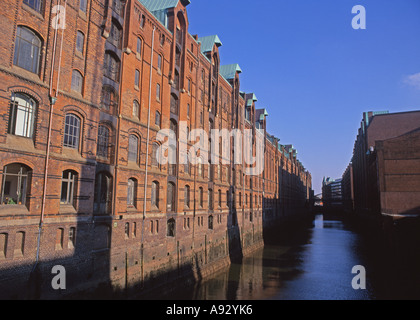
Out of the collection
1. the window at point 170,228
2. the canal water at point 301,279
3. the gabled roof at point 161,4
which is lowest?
the canal water at point 301,279

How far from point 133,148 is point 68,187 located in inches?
200

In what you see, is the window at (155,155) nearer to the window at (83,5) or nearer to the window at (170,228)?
the window at (170,228)

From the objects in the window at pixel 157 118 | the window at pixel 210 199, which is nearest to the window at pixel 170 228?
the window at pixel 157 118

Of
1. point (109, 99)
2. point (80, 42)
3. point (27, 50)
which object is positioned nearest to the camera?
point (27, 50)

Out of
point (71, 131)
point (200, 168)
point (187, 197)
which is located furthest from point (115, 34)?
point (200, 168)

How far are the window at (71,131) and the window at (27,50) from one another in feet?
8.01

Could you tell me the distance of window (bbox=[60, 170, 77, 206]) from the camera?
44.3ft

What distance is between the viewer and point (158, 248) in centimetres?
1905

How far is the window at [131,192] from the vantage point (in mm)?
17397

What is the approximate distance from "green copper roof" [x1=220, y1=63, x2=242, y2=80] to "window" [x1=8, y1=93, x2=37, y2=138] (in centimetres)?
2792

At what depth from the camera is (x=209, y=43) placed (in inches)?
1228

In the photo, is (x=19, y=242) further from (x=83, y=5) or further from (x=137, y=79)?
(x=83, y=5)

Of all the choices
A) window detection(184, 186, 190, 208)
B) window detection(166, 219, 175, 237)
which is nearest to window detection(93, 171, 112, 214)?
window detection(166, 219, 175, 237)
